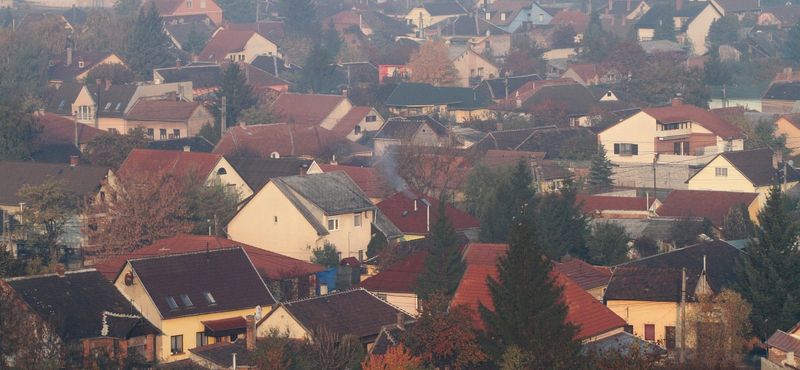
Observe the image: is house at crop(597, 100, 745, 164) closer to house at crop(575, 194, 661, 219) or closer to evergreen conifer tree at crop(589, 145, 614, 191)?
evergreen conifer tree at crop(589, 145, 614, 191)

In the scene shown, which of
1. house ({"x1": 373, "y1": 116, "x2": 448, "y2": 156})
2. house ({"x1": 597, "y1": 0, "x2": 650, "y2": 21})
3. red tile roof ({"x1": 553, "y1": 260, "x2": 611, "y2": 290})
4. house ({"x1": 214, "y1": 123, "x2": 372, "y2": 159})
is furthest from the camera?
house ({"x1": 597, "y1": 0, "x2": 650, "y2": 21})

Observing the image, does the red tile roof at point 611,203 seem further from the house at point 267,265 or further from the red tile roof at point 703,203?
the house at point 267,265

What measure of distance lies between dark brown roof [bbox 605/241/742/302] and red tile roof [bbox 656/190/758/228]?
27.5ft

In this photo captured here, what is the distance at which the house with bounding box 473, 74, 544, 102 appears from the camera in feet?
266

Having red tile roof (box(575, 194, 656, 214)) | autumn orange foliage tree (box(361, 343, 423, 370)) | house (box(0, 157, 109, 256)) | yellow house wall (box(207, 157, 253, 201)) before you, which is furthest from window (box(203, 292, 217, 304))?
red tile roof (box(575, 194, 656, 214))

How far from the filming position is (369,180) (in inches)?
1905

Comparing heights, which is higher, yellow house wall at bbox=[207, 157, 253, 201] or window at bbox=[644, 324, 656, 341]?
yellow house wall at bbox=[207, 157, 253, 201]

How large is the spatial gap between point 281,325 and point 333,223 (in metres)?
12.9

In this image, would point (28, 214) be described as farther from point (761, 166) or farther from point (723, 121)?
point (723, 121)

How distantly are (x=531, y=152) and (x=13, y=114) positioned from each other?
846 inches

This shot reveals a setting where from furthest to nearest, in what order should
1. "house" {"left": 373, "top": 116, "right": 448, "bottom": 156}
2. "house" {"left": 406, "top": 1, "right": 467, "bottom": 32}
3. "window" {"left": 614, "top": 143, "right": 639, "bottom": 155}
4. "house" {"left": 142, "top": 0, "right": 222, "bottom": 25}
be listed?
1. "house" {"left": 406, "top": 1, "right": 467, "bottom": 32}
2. "house" {"left": 142, "top": 0, "right": 222, "bottom": 25}
3. "house" {"left": 373, "top": 116, "right": 448, "bottom": 156}
4. "window" {"left": 614, "top": 143, "right": 639, "bottom": 155}

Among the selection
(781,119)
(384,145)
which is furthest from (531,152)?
(781,119)

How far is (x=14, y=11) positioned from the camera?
13000cm

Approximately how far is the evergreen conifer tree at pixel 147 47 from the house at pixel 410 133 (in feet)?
101
